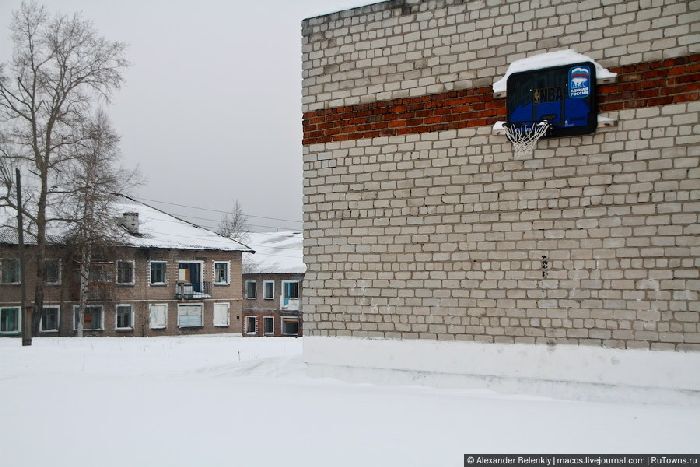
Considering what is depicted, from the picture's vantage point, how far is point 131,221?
106 feet

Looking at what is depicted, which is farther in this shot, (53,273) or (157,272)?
(157,272)

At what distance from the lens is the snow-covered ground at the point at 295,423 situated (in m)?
4.96

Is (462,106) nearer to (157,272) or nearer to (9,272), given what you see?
(9,272)

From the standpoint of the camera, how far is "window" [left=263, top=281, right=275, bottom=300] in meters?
42.7

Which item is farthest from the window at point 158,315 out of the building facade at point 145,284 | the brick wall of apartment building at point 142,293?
the brick wall of apartment building at point 142,293

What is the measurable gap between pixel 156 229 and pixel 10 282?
700cm

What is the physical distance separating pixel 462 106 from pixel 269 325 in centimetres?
3638

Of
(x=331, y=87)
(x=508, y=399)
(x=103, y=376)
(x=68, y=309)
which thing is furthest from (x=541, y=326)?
(x=68, y=309)

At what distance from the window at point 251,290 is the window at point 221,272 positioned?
25.1ft

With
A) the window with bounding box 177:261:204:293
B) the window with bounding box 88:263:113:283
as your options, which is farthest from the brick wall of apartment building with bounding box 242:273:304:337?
the window with bounding box 88:263:113:283

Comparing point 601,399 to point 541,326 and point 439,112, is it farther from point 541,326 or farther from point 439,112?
point 439,112

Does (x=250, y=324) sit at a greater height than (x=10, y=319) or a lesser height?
lesser

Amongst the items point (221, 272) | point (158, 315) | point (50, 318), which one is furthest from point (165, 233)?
point (50, 318)

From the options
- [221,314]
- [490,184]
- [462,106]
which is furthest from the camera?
[221,314]
